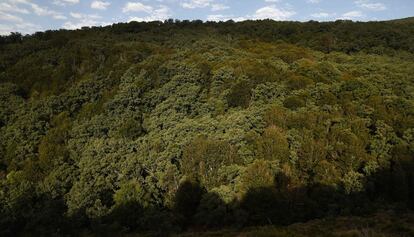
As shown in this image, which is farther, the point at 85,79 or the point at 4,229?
the point at 85,79

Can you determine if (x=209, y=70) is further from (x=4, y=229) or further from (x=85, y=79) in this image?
(x=4, y=229)

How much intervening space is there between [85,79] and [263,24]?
2794 inches

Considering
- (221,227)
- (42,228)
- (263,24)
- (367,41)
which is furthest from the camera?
(263,24)

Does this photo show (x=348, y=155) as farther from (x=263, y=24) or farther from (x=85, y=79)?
(x=263, y=24)

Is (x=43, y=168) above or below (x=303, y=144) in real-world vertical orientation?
below

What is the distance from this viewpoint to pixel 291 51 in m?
86.0

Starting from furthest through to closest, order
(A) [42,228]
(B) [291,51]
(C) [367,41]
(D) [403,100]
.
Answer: (C) [367,41] < (B) [291,51] < (D) [403,100] < (A) [42,228]

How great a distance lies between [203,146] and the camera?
143 feet

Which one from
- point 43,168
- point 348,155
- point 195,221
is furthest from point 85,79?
point 348,155

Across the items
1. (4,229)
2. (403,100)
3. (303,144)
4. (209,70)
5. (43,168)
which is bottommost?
(4,229)

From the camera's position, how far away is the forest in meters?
40.2

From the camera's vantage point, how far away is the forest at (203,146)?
40.2 meters

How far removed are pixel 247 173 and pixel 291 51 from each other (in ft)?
169

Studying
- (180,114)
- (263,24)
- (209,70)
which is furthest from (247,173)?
(263,24)
